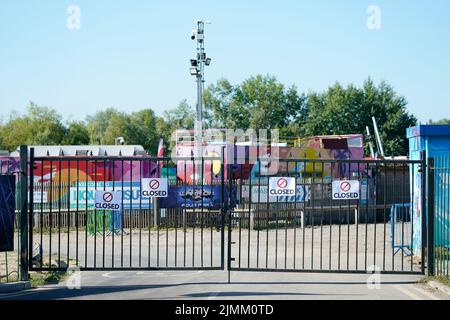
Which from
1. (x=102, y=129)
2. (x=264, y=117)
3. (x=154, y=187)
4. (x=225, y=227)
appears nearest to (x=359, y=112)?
(x=264, y=117)

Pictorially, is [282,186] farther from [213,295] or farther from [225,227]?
[225,227]

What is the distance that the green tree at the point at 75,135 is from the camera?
76562mm

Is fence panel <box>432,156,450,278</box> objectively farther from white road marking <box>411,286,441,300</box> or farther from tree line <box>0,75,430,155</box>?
tree line <box>0,75,430,155</box>

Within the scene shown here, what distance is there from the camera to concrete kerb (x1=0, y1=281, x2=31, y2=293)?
10527 mm

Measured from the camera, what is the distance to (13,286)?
10602mm

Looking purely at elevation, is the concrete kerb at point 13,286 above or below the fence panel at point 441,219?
below

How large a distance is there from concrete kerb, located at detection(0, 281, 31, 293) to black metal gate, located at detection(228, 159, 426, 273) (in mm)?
3699

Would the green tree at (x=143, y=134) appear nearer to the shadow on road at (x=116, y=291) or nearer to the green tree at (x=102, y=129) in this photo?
the green tree at (x=102, y=129)

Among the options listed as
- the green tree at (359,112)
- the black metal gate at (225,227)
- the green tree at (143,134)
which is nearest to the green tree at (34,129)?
the green tree at (143,134)

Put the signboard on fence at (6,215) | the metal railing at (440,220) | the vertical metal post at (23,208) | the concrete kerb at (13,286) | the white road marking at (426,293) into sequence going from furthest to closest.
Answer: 1. the metal railing at (440,220)
2. the vertical metal post at (23,208)
3. the signboard on fence at (6,215)
4. the concrete kerb at (13,286)
5. the white road marking at (426,293)

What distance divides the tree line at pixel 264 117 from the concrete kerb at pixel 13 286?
193 ft

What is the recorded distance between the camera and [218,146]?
110 feet

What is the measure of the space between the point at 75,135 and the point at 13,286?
6942cm
